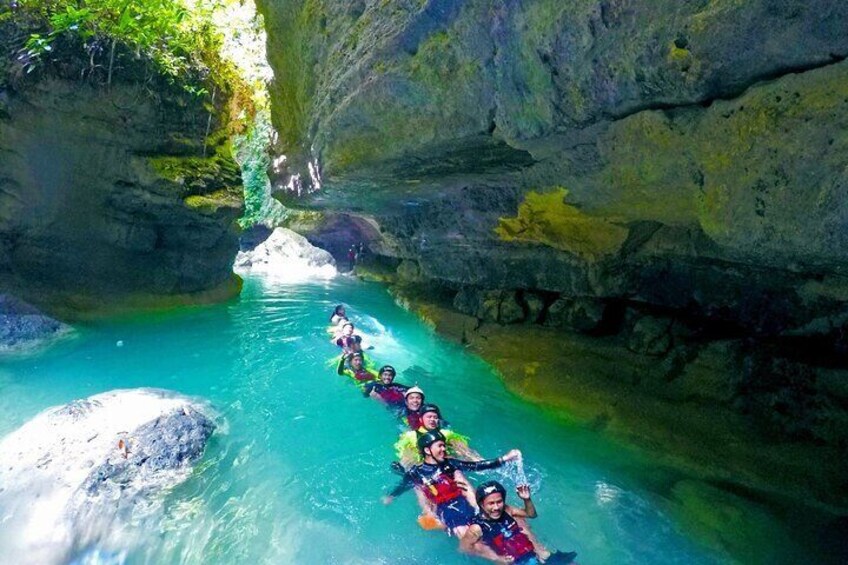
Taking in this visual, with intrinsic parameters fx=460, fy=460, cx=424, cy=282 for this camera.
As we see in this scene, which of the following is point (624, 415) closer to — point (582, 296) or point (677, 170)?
point (582, 296)

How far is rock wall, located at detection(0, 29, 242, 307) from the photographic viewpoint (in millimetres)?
10242

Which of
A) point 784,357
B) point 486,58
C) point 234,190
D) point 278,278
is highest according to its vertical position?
point 486,58

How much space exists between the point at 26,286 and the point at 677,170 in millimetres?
13770

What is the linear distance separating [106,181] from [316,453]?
9787 millimetres

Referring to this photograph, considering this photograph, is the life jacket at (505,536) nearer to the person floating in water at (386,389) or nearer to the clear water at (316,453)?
the clear water at (316,453)

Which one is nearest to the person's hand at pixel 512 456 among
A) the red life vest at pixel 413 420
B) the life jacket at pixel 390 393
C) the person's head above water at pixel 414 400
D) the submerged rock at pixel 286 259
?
the red life vest at pixel 413 420

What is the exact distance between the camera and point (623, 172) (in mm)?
5297

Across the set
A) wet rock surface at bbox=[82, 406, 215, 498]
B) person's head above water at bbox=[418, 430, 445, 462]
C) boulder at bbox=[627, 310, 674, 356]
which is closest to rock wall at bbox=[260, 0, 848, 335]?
boulder at bbox=[627, 310, 674, 356]

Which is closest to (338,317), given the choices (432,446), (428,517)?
(432,446)

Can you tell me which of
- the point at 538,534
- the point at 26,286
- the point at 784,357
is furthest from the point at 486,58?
the point at 26,286

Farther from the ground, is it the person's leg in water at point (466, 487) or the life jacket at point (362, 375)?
the life jacket at point (362, 375)

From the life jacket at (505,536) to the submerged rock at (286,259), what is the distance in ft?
79.8

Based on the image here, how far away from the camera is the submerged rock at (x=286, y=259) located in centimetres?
3047

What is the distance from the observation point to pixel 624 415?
7.43 m
